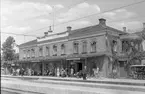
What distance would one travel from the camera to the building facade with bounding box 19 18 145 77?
3272 cm

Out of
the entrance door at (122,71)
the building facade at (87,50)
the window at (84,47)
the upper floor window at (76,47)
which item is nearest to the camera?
the building facade at (87,50)

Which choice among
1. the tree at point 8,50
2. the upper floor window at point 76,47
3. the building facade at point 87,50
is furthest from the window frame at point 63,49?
the tree at point 8,50

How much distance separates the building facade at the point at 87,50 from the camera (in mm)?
32719

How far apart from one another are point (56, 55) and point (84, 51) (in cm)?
656

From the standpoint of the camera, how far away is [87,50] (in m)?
35.2

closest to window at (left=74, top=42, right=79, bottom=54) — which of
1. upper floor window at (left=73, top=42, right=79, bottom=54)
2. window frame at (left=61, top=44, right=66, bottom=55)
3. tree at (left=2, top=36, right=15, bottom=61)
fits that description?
upper floor window at (left=73, top=42, right=79, bottom=54)

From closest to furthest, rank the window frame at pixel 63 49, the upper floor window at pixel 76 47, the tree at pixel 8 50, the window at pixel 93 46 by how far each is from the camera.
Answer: the window at pixel 93 46, the upper floor window at pixel 76 47, the window frame at pixel 63 49, the tree at pixel 8 50

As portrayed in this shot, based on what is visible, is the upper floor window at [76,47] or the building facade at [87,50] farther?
the upper floor window at [76,47]

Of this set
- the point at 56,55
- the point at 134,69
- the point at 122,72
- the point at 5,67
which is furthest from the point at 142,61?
the point at 5,67

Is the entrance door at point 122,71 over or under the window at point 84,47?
under

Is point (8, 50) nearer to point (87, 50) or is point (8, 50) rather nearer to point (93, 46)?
point (87, 50)

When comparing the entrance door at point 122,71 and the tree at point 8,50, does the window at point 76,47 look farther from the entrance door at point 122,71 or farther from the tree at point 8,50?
the tree at point 8,50

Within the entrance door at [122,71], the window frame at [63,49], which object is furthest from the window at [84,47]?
the entrance door at [122,71]

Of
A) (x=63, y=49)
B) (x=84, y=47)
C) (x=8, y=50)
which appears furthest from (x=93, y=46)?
(x=8, y=50)
